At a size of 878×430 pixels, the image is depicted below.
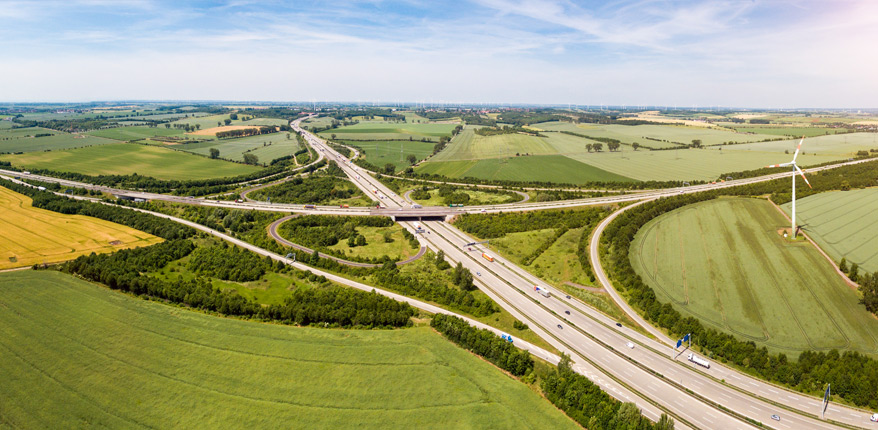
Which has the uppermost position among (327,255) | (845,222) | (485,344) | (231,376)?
(845,222)

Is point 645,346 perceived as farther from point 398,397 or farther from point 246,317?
point 246,317

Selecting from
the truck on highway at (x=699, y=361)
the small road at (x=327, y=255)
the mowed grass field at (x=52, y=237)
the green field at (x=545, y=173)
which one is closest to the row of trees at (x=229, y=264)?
the small road at (x=327, y=255)

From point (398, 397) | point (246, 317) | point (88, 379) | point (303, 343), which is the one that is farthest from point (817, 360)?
point (88, 379)

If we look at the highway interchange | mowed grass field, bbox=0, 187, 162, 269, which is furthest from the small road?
mowed grass field, bbox=0, 187, 162, 269

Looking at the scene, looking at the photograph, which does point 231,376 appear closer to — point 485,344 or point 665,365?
point 485,344

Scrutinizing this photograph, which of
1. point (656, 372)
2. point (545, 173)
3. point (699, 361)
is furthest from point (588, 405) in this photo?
point (545, 173)

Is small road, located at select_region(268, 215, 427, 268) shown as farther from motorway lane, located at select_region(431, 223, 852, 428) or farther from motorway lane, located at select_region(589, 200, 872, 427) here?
motorway lane, located at select_region(589, 200, 872, 427)
